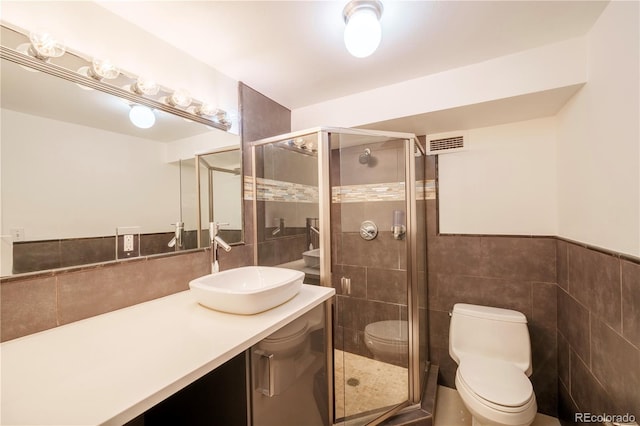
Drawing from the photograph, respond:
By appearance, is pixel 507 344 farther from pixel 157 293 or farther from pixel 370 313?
pixel 157 293

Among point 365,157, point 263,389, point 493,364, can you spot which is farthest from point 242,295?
point 493,364

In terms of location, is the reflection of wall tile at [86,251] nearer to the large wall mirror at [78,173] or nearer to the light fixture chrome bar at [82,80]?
the large wall mirror at [78,173]

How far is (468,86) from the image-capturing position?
1598mm

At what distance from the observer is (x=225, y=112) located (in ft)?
5.37

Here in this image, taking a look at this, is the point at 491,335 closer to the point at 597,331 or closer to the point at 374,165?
the point at 597,331

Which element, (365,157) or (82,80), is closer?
(82,80)

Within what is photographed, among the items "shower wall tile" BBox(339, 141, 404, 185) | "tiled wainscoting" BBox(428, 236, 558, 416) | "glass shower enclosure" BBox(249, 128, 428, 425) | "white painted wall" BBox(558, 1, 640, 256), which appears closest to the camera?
"white painted wall" BBox(558, 1, 640, 256)

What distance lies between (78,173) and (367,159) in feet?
5.72

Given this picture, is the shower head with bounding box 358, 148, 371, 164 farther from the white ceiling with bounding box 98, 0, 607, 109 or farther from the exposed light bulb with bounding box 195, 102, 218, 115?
the exposed light bulb with bounding box 195, 102, 218, 115

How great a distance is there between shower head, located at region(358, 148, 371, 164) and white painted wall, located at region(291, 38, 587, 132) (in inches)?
8.5

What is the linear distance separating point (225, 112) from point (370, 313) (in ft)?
6.03

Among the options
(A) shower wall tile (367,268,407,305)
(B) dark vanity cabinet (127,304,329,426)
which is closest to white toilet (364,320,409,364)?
(A) shower wall tile (367,268,407,305)

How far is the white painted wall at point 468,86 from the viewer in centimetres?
137

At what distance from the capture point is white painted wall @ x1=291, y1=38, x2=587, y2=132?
1366 mm
